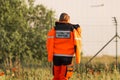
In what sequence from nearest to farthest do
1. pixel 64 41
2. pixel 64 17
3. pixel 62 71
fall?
pixel 64 17 → pixel 64 41 → pixel 62 71

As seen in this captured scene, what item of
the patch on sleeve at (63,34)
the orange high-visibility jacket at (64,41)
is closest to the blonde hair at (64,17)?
the orange high-visibility jacket at (64,41)

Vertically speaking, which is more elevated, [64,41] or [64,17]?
[64,17]

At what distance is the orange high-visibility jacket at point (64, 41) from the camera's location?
1136 centimetres

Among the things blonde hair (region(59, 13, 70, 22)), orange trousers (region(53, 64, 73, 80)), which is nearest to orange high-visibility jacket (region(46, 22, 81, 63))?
blonde hair (region(59, 13, 70, 22))

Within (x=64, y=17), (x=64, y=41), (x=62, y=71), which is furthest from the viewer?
(x=62, y=71)

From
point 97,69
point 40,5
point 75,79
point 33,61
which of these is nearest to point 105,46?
point 97,69

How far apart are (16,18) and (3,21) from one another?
0.80m

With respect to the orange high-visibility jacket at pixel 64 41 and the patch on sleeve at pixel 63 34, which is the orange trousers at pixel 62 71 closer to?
the orange high-visibility jacket at pixel 64 41

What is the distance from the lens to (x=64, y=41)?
37.4 feet

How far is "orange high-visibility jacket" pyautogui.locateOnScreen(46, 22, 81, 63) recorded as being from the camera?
11.4 metres

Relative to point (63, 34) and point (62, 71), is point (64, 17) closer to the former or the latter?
point (63, 34)

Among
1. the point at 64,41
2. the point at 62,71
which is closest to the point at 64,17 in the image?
the point at 64,41

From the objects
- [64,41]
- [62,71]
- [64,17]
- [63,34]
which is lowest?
[62,71]

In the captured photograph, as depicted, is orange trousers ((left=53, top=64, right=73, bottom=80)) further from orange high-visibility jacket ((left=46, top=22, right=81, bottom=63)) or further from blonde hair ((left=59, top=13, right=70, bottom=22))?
blonde hair ((left=59, top=13, right=70, bottom=22))
